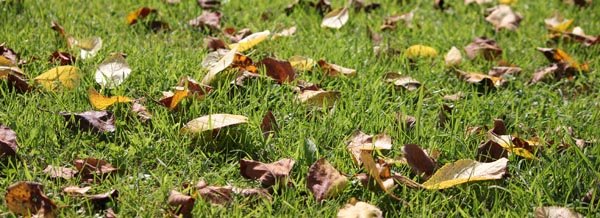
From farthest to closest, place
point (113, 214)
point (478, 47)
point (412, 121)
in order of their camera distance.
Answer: point (478, 47) < point (412, 121) < point (113, 214)

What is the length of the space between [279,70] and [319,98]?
248 millimetres

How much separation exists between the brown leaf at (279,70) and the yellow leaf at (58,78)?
690 millimetres

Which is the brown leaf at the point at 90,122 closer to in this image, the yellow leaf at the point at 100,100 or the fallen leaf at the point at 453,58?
the yellow leaf at the point at 100,100

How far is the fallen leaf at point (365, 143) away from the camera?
105 inches

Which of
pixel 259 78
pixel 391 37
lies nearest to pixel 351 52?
pixel 391 37

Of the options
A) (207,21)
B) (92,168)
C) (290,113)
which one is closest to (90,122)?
(92,168)

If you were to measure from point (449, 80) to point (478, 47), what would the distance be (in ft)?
1.36

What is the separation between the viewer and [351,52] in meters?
3.67

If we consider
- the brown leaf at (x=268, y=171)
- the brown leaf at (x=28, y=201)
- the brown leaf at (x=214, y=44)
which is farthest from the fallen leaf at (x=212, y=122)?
the brown leaf at (x=214, y=44)

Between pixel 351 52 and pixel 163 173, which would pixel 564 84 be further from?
pixel 163 173

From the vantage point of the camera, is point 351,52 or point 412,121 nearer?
point 412,121

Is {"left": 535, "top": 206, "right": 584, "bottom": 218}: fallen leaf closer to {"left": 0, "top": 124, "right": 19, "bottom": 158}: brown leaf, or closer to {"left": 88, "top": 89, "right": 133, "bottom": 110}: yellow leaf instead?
{"left": 88, "top": 89, "right": 133, "bottom": 110}: yellow leaf

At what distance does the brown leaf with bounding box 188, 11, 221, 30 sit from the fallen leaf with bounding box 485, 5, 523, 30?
4.57 ft

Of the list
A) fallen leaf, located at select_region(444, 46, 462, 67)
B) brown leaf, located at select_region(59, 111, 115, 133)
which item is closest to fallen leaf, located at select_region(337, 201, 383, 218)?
brown leaf, located at select_region(59, 111, 115, 133)
